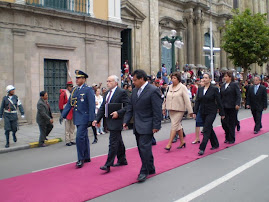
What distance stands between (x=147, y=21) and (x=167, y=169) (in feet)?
62.0

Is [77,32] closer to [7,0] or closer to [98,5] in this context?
[98,5]

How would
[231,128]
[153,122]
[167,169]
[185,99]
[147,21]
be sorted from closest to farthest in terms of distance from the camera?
[153,122], [167,169], [185,99], [231,128], [147,21]

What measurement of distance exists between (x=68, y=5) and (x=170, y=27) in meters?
12.9

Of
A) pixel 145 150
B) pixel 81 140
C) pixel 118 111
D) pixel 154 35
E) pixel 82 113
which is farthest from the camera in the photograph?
pixel 154 35

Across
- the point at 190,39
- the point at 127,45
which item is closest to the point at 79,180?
the point at 127,45

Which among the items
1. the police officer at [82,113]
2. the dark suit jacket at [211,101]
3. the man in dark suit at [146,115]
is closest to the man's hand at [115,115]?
the man in dark suit at [146,115]

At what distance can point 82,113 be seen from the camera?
679 cm

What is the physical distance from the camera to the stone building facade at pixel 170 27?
22.7 meters

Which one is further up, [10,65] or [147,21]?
[147,21]

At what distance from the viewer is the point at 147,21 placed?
2356cm

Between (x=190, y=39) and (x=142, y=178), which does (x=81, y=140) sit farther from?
(x=190, y=39)

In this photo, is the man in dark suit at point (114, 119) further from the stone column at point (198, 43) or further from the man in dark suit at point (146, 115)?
the stone column at point (198, 43)

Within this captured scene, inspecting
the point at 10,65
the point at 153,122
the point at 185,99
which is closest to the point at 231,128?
the point at 185,99

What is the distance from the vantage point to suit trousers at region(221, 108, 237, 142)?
8.66 metres
